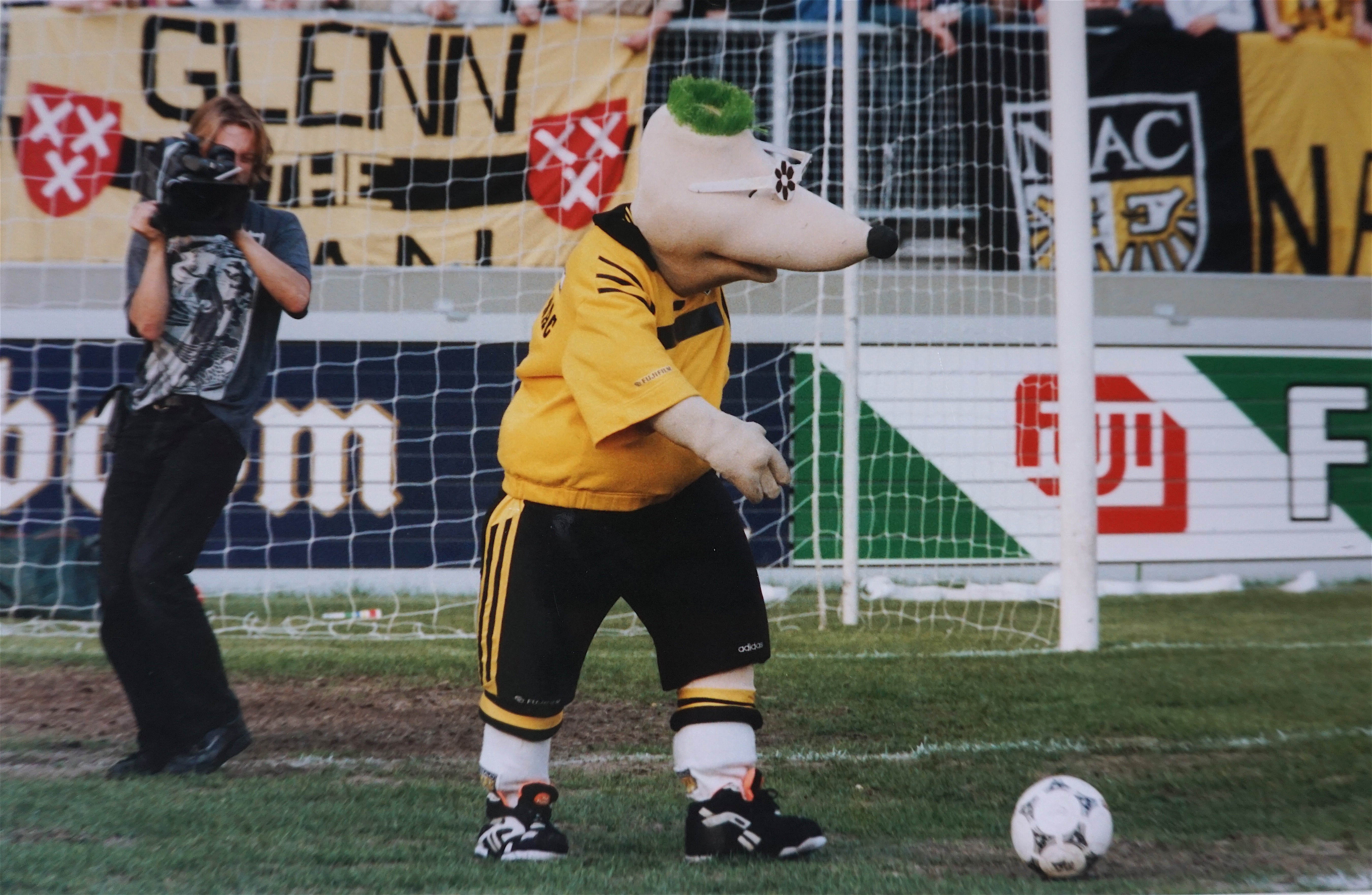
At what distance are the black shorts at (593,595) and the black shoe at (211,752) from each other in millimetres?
1116

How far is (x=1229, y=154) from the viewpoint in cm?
847

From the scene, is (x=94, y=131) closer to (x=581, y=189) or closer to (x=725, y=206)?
(x=581, y=189)

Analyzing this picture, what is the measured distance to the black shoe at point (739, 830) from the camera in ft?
8.13

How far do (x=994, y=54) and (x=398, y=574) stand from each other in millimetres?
4873

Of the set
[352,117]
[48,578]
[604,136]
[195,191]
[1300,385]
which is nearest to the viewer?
[195,191]

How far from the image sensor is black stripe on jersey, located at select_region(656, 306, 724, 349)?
2520 mm

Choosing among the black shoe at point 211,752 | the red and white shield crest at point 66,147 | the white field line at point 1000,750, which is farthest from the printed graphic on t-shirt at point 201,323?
the red and white shield crest at point 66,147

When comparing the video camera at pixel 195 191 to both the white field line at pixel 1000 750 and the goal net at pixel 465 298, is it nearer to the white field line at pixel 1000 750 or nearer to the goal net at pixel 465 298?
the white field line at pixel 1000 750

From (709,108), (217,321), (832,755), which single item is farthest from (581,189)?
(709,108)

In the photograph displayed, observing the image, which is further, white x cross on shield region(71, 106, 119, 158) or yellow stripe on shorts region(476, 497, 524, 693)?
white x cross on shield region(71, 106, 119, 158)

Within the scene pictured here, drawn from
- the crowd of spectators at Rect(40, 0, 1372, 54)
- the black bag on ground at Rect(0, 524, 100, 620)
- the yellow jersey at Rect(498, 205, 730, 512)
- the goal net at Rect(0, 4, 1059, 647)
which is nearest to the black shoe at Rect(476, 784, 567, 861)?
the yellow jersey at Rect(498, 205, 730, 512)

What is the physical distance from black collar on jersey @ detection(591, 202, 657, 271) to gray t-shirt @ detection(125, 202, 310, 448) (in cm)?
116

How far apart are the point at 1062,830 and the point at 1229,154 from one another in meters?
7.22

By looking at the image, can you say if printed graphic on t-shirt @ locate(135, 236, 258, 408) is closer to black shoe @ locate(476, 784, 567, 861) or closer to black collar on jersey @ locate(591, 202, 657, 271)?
black collar on jersey @ locate(591, 202, 657, 271)
